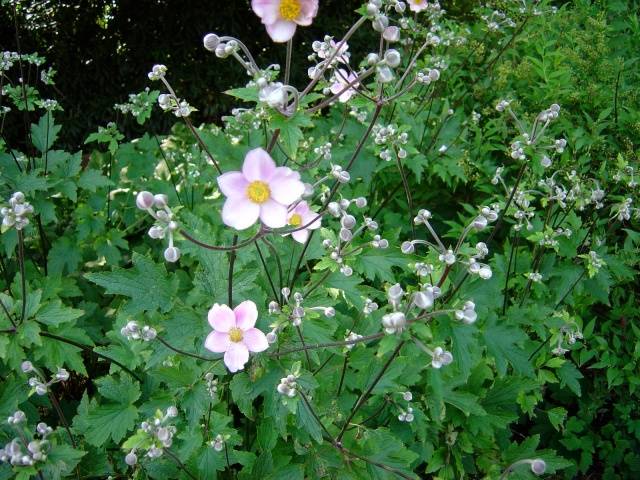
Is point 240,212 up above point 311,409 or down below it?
above

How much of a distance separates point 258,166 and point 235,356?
25.7 inches

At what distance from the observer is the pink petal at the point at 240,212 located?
1414 millimetres

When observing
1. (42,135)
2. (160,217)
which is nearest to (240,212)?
(160,217)

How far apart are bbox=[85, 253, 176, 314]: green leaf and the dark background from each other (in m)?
5.22

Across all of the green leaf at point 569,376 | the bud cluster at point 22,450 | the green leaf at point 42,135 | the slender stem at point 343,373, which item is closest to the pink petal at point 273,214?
the slender stem at point 343,373

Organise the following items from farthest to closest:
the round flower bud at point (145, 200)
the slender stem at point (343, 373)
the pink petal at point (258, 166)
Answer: the slender stem at point (343, 373), the pink petal at point (258, 166), the round flower bud at point (145, 200)

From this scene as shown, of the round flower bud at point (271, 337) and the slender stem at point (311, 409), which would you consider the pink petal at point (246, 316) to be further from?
the slender stem at point (311, 409)

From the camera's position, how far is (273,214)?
4.72ft

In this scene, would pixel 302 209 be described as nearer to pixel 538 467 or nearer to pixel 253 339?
pixel 253 339

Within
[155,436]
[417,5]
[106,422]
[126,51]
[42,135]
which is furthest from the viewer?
[126,51]

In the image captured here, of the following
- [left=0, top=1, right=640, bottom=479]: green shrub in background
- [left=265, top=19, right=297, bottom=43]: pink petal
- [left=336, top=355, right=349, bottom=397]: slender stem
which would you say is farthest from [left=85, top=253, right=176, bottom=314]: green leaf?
[left=265, top=19, right=297, bottom=43]: pink petal

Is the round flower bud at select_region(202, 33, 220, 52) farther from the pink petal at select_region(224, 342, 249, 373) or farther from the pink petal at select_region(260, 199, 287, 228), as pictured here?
the pink petal at select_region(224, 342, 249, 373)

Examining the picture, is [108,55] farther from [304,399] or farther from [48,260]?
[304,399]

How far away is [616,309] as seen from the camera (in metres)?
3.07
